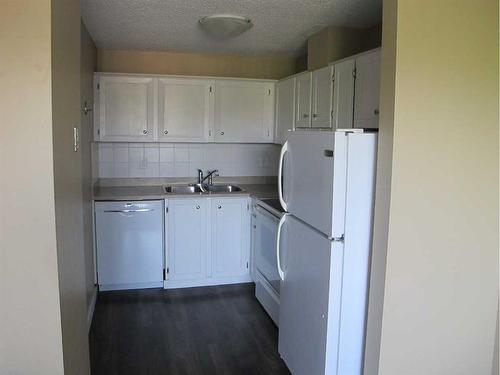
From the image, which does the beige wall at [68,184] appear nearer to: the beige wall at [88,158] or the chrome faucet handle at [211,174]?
the beige wall at [88,158]

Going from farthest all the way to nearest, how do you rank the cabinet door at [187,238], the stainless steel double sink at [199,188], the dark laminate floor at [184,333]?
1. the stainless steel double sink at [199,188]
2. the cabinet door at [187,238]
3. the dark laminate floor at [184,333]

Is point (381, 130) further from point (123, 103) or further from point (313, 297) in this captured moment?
point (123, 103)

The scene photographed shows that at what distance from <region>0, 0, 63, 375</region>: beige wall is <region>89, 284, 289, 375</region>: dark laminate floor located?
1148 mm

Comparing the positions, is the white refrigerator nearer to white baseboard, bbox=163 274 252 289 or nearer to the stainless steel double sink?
white baseboard, bbox=163 274 252 289

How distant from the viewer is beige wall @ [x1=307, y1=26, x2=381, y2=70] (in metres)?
3.44

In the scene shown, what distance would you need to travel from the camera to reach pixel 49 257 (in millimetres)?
1754

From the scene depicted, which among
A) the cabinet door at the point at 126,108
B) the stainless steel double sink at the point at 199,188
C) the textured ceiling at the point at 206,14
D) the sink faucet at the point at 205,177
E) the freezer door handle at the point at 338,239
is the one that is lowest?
the stainless steel double sink at the point at 199,188

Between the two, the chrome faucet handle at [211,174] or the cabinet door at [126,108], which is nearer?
the cabinet door at [126,108]

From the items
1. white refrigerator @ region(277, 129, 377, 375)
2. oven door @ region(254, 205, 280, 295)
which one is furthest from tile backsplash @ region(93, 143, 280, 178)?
white refrigerator @ region(277, 129, 377, 375)

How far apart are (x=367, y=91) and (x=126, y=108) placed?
2.35 m

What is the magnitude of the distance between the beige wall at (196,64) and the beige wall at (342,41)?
1.22 m

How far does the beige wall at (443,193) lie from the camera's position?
1995 mm

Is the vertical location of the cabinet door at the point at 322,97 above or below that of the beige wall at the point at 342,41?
below

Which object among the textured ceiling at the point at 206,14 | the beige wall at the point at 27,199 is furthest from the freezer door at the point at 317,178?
the beige wall at the point at 27,199
